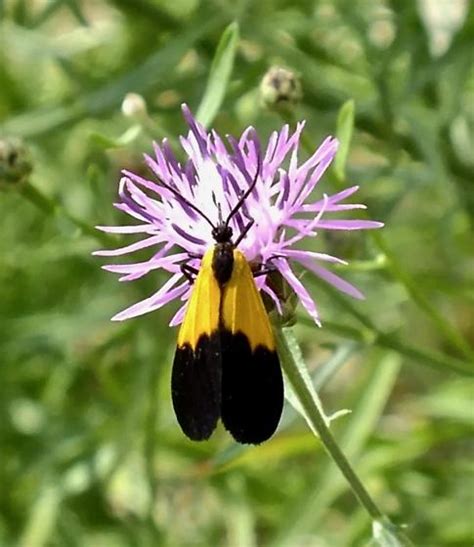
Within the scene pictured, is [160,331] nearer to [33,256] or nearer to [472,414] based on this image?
[33,256]

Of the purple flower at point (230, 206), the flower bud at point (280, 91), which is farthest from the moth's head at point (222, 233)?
the flower bud at point (280, 91)

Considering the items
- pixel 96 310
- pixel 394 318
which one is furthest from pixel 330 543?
pixel 96 310

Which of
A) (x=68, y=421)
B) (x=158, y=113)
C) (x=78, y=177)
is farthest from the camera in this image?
(x=78, y=177)

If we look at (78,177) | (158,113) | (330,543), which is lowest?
(330,543)

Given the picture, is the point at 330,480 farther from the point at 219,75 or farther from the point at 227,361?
the point at 227,361

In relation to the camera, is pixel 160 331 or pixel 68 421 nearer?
pixel 160 331

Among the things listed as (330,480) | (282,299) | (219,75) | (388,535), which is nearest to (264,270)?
(282,299)

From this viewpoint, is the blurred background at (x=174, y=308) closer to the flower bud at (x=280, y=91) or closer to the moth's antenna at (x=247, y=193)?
the flower bud at (x=280, y=91)
